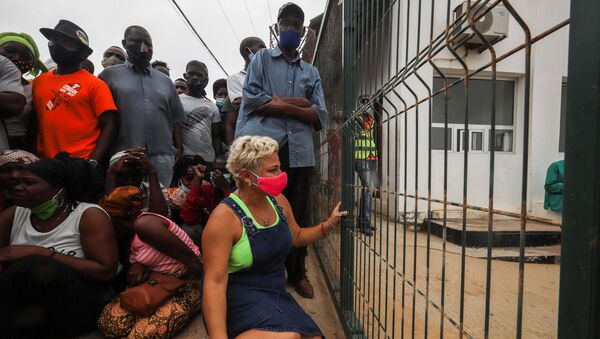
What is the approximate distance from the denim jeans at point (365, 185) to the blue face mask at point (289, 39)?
1.24m

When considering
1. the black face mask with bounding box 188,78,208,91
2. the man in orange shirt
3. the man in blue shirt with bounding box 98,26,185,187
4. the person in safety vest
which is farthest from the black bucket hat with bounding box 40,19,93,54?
the person in safety vest

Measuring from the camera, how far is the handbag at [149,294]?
194 centimetres

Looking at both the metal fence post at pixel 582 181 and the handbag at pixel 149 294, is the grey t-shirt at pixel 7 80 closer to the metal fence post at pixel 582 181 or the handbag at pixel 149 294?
the handbag at pixel 149 294

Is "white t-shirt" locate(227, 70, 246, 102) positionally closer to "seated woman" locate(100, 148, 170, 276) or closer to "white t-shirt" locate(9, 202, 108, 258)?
"seated woman" locate(100, 148, 170, 276)

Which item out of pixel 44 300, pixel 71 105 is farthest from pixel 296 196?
pixel 71 105

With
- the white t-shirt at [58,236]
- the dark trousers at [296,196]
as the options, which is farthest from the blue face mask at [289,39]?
the white t-shirt at [58,236]

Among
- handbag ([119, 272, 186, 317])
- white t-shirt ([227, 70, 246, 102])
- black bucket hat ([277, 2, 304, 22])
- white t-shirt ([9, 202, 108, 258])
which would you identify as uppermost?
black bucket hat ([277, 2, 304, 22])

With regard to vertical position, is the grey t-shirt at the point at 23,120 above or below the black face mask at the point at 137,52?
below

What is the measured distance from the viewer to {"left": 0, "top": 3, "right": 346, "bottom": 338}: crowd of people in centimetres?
159

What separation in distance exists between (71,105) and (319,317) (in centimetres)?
247

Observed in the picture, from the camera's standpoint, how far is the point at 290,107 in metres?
2.47

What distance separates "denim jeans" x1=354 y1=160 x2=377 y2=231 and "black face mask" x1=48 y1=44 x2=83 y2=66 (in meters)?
2.42

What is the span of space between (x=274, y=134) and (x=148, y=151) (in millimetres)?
1239

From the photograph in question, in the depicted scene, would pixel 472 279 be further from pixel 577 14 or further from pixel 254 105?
pixel 577 14
